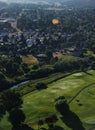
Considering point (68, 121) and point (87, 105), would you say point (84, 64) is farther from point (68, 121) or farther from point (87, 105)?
point (68, 121)

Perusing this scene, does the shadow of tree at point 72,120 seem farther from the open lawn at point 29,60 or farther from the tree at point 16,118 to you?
the open lawn at point 29,60

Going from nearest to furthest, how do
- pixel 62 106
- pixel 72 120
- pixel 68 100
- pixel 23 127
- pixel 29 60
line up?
pixel 23 127 < pixel 72 120 < pixel 62 106 < pixel 68 100 < pixel 29 60

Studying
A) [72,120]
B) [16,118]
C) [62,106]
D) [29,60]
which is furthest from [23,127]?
[29,60]

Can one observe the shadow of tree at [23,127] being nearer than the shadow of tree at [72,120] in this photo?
Yes

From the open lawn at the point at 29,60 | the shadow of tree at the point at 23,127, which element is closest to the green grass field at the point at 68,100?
the shadow of tree at the point at 23,127

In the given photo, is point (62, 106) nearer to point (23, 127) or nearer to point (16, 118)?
point (23, 127)

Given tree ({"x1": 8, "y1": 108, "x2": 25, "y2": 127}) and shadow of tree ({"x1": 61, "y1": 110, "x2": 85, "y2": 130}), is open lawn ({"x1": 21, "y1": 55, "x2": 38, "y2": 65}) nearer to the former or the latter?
shadow of tree ({"x1": 61, "y1": 110, "x2": 85, "y2": 130})
